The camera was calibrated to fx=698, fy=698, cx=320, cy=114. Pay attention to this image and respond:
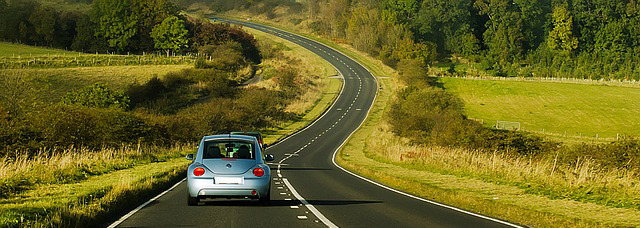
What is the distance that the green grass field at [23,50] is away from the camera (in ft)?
325

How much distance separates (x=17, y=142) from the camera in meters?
31.7

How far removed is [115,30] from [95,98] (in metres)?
59.1

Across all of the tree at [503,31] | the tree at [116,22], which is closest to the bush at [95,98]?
the tree at [116,22]

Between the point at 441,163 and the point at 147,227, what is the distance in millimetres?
23584

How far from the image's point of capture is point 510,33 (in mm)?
137875

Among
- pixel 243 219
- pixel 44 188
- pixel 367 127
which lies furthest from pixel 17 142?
pixel 367 127

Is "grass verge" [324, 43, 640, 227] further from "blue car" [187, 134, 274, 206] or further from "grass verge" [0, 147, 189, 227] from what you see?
"grass verge" [0, 147, 189, 227]

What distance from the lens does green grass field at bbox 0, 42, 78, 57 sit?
9916 cm

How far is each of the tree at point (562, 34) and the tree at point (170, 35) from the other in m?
70.4

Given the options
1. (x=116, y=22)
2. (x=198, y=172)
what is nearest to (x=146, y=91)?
(x=116, y=22)

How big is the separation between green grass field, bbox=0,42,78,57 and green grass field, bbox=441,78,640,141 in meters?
60.4

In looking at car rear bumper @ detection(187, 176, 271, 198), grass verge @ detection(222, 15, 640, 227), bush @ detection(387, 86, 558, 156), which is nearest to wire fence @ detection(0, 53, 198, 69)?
bush @ detection(387, 86, 558, 156)

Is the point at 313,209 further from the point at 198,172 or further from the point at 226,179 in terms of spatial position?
the point at 198,172

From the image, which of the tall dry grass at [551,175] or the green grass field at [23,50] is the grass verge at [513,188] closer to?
the tall dry grass at [551,175]
